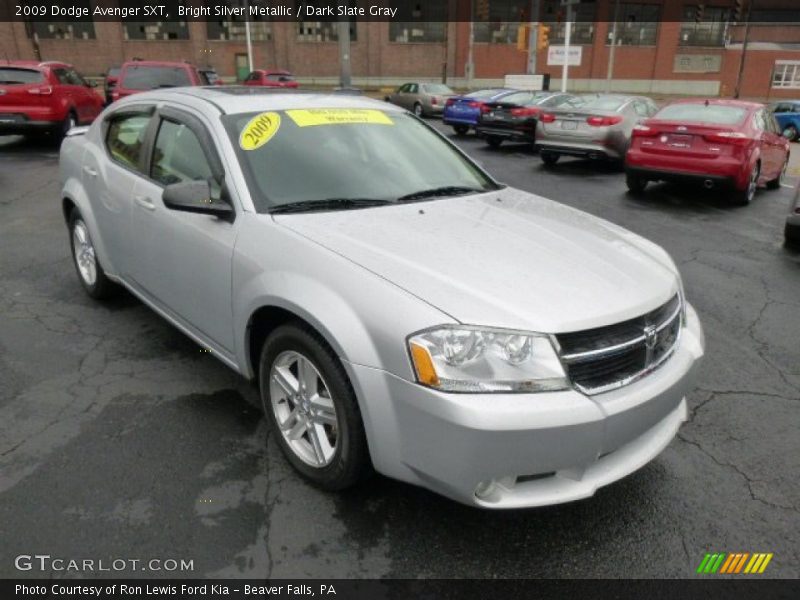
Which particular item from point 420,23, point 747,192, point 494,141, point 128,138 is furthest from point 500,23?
point 128,138

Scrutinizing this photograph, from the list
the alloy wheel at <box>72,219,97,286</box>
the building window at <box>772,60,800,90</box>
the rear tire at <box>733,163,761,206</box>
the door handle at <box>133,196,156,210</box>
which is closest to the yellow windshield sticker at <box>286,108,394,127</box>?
the door handle at <box>133,196,156,210</box>

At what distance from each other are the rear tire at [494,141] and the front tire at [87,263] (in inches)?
483

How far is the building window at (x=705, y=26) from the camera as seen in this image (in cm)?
4891

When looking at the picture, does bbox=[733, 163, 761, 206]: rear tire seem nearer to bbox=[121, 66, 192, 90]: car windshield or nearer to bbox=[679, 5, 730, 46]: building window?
bbox=[121, 66, 192, 90]: car windshield

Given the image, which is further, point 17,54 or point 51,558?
point 17,54

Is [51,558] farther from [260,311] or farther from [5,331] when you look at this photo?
[5,331]

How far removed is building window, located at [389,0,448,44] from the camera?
151 ft

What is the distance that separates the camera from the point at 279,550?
242 centimetres

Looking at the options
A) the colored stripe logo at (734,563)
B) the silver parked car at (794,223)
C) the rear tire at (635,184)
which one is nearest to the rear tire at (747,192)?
the rear tire at (635,184)

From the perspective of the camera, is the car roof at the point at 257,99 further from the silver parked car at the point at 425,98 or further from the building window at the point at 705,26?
the building window at the point at 705,26

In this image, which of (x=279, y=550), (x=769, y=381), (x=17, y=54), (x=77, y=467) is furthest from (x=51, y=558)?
(x=17, y=54)

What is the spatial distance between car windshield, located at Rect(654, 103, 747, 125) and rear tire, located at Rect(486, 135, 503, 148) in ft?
20.6

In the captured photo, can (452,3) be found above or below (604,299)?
above

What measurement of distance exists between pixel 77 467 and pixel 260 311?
1135mm
